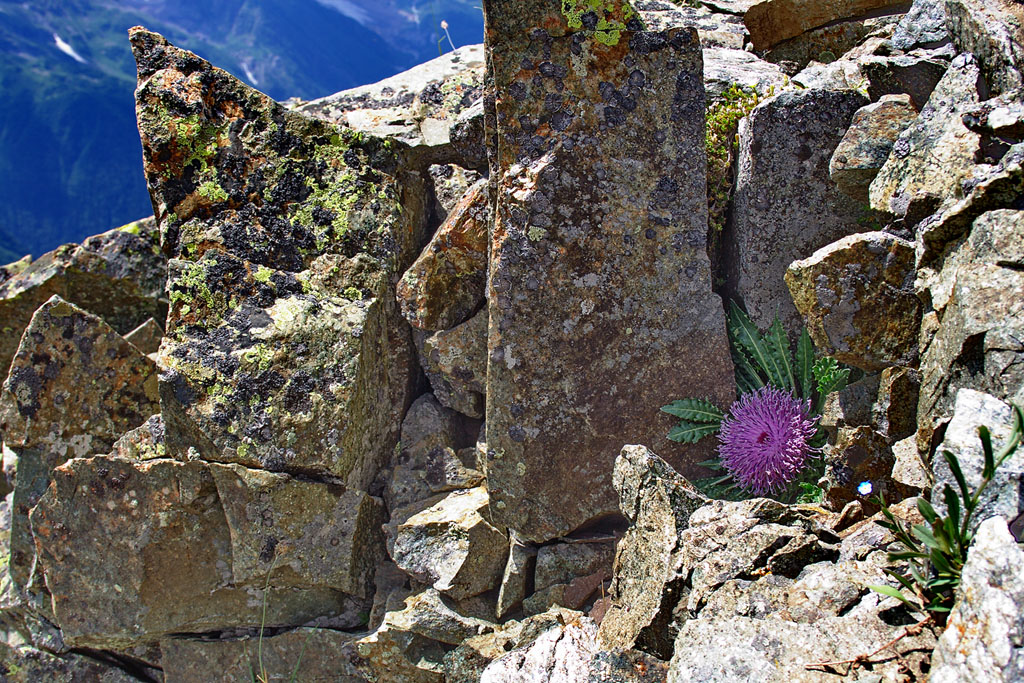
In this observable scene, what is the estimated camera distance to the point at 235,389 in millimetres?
5121

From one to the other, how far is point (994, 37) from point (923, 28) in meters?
1.06

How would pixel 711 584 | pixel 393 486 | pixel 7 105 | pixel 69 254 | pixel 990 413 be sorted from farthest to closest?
pixel 7 105 < pixel 69 254 < pixel 393 486 < pixel 711 584 < pixel 990 413

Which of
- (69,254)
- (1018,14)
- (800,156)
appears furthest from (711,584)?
(69,254)

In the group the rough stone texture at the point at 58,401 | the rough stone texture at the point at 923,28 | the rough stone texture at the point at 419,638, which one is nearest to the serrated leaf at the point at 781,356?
the rough stone texture at the point at 923,28

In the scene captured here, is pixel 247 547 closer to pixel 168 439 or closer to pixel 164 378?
pixel 168 439

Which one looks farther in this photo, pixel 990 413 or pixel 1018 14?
pixel 1018 14

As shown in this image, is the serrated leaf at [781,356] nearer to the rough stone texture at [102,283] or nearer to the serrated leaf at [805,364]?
the serrated leaf at [805,364]

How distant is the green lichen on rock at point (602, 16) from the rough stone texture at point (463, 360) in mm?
2058

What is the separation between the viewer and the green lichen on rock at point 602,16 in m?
4.48

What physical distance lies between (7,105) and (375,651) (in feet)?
135

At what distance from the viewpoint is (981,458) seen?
2777mm

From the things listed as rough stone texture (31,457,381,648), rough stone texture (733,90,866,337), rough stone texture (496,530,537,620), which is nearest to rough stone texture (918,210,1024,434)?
rough stone texture (733,90,866,337)

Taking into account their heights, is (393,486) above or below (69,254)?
below

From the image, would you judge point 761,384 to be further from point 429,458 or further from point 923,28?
point 923,28
